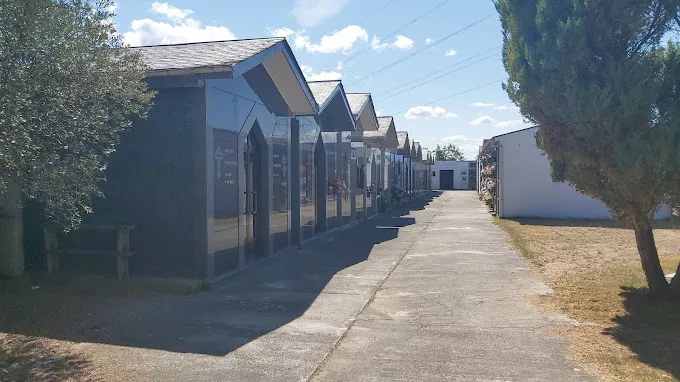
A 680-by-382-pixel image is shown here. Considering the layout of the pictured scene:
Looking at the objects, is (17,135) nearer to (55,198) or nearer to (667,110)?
(55,198)

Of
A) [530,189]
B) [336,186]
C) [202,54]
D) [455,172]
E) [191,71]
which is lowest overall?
[530,189]

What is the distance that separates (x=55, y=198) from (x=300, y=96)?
276 inches

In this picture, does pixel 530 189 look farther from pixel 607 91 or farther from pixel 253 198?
pixel 607 91

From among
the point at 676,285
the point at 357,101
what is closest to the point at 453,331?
the point at 676,285

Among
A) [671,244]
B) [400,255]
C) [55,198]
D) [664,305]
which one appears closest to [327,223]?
[400,255]

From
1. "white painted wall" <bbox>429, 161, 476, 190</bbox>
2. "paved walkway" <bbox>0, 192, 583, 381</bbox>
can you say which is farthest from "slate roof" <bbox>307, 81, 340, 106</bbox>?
"white painted wall" <bbox>429, 161, 476, 190</bbox>

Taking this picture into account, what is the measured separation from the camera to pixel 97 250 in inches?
350

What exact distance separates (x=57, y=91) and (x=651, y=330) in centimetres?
661

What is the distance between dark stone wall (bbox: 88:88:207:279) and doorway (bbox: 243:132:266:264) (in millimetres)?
1800

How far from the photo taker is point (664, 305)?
7320 millimetres

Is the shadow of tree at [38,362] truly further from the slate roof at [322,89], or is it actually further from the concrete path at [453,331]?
the slate roof at [322,89]

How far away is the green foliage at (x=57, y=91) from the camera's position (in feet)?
15.3

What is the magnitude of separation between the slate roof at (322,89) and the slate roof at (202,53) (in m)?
4.20

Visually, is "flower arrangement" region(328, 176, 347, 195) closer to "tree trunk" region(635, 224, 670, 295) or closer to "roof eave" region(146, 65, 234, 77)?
"roof eave" region(146, 65, 234, 77)
